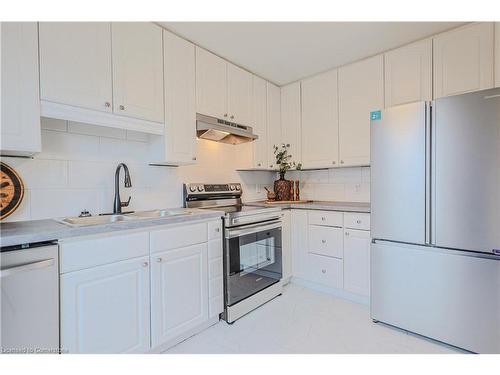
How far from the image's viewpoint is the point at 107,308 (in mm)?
1389

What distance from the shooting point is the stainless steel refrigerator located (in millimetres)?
1543

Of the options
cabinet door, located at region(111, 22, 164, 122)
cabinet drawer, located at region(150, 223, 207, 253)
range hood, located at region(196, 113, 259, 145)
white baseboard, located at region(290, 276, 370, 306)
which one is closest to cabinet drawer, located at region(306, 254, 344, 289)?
white baseboard, located at region(290, 276, 370, 306)

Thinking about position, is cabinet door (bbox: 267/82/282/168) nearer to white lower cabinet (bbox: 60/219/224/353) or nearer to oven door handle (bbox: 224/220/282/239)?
oven door handle (bbox: 224/220/282/239)

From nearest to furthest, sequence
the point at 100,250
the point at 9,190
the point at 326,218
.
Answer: the point at 100,250 → the point at 9,190 → the point at 326,218

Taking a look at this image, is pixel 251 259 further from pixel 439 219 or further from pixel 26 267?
pixel 26 267

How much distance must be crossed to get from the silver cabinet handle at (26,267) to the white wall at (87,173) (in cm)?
61

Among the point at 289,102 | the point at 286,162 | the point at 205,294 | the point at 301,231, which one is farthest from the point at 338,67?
the point at 205,294

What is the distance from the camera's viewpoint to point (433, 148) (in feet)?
5.64

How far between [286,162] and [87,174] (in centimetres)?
209

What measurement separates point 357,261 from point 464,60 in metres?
1.84

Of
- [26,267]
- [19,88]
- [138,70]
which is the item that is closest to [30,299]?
[26,267]

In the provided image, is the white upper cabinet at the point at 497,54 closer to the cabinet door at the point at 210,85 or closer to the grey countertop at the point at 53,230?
the cabinet door at the point at 210,85

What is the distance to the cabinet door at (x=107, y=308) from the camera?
4.17ft
